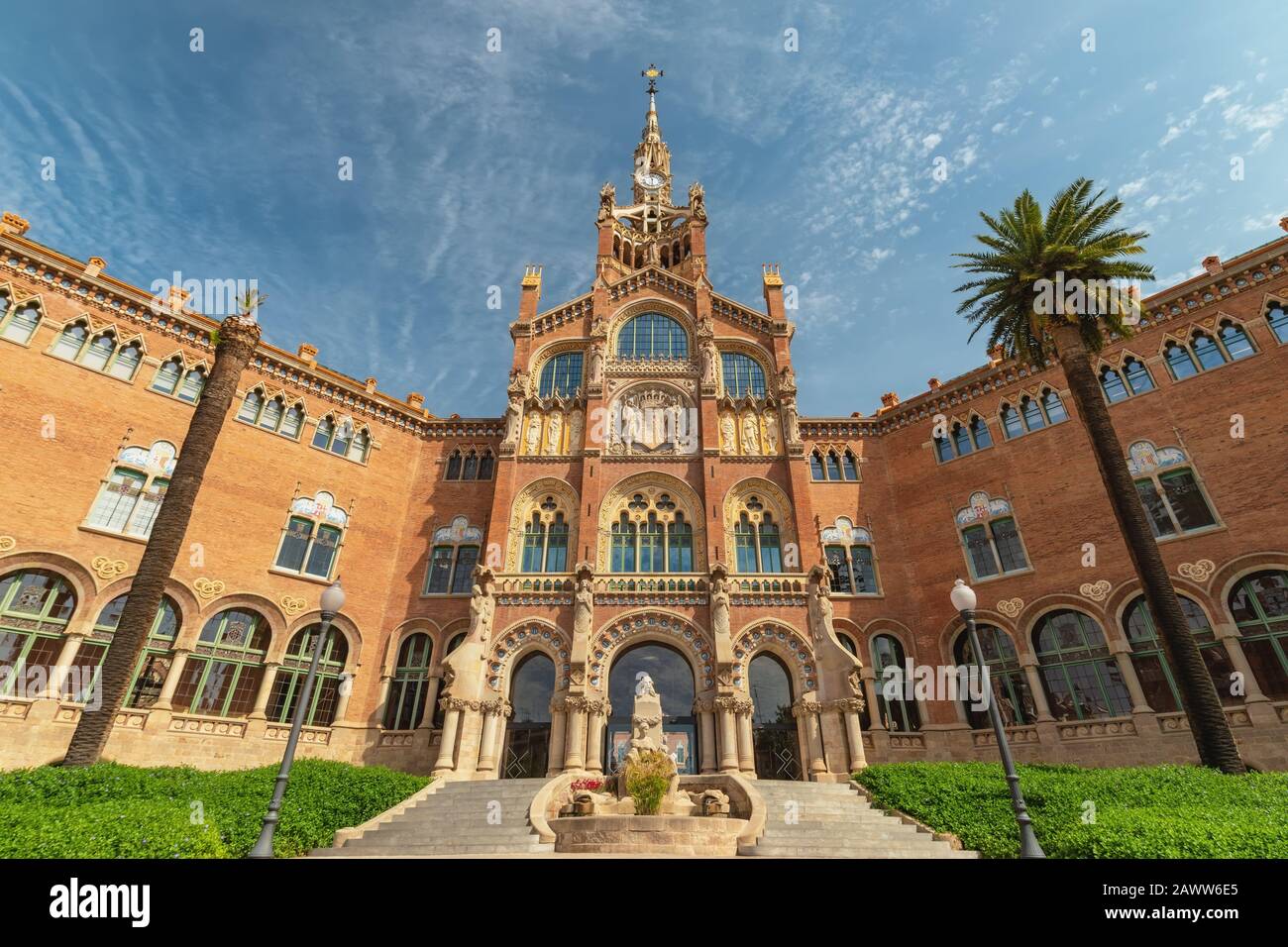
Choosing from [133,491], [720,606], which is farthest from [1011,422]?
[133,491]

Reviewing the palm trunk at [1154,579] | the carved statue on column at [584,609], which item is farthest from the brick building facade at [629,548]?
the palm trunk at [1154,579]

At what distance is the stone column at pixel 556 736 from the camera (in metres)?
21.5

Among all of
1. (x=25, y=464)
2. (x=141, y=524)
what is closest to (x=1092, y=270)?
(x=141, y=524)

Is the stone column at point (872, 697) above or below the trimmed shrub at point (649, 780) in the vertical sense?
above

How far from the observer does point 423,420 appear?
3166cm

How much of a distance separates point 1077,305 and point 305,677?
31024 mm

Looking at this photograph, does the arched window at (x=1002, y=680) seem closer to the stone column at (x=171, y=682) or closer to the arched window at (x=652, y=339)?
the arched window at (x=652, y=339)

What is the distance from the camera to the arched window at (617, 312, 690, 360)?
3225 cm

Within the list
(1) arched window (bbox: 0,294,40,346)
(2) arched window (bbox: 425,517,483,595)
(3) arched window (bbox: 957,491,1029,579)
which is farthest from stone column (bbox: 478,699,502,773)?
(1) arched window (bbox: 0,294,40,346)

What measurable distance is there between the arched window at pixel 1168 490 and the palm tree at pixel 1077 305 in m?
4.31

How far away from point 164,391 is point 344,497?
7.79m
